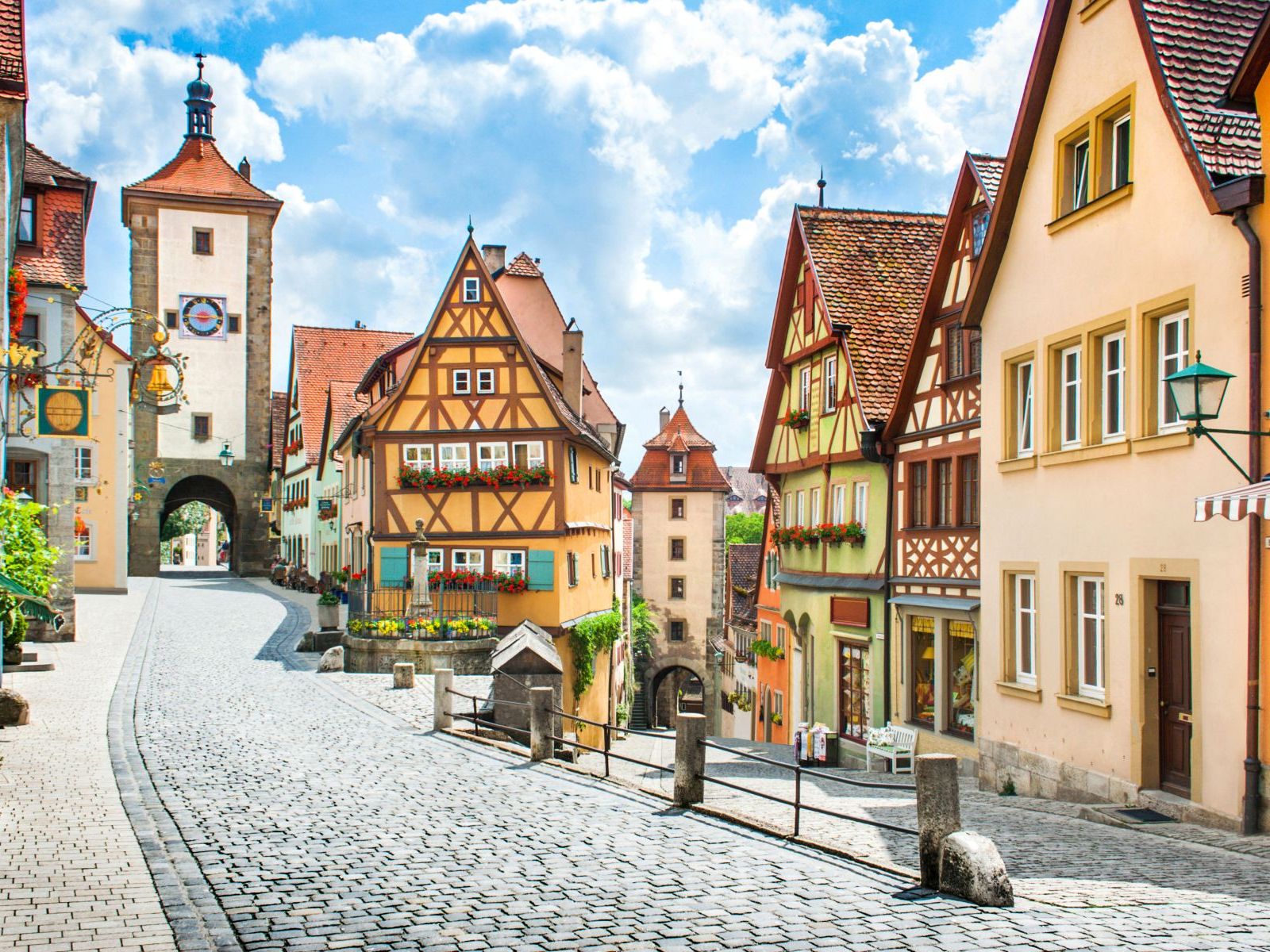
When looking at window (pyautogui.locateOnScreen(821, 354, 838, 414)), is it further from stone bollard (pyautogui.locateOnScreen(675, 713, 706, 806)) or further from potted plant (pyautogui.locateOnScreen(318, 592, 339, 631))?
stone bollard (pyautogui.locateOnScreen(675, 713, 706, 806))

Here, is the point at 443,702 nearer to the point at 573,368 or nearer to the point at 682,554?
the point at 573,368

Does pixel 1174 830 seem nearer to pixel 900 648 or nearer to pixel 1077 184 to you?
pixel 1077 184

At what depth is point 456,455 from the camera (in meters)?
30.7

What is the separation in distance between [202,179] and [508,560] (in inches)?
1312

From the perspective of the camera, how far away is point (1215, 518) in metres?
11.9

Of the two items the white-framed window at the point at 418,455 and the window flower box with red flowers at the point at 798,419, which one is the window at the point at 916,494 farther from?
the white-framed window at the point at 418,455

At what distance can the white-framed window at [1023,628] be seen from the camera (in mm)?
16250

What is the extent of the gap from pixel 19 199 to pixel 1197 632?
68.3 feet

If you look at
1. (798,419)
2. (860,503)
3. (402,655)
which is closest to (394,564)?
(402,655)

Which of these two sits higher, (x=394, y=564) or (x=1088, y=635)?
(x=394, y=564)

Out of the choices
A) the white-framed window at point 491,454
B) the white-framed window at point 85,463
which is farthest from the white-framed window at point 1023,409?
the white-framed window at point 85,463

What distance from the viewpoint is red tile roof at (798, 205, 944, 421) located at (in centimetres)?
2261

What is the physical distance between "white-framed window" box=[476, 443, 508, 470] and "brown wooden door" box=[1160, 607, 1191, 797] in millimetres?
19413

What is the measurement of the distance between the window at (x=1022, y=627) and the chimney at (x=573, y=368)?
19539 millimetres
